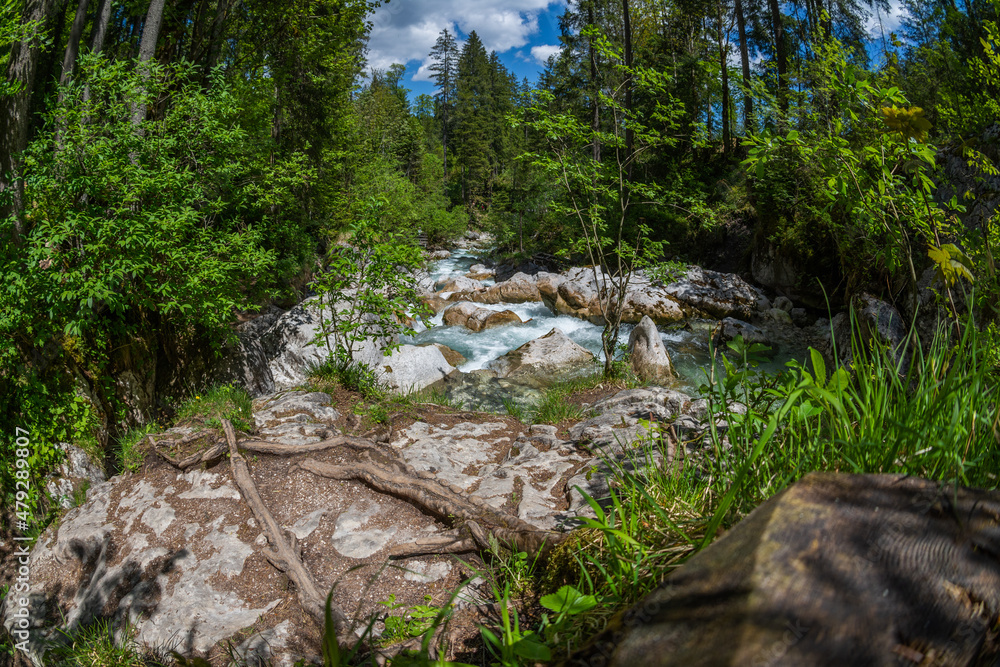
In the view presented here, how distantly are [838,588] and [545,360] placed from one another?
29.4ft

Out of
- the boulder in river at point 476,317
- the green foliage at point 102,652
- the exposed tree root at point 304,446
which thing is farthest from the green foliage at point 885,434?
the boulder in river at point 476,317

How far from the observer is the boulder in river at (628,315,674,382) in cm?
895

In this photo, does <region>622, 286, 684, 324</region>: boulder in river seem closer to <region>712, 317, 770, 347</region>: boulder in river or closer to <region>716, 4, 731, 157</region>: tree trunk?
<region>712, 317, 770, 347</region>: boulder in river

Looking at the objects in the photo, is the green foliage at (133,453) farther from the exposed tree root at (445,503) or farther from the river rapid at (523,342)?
the river rapid at (523,342)

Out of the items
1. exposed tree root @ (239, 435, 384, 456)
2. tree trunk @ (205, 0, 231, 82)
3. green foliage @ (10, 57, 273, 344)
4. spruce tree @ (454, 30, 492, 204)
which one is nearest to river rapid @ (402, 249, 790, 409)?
green foliage @ (10, 57, 273, 344)

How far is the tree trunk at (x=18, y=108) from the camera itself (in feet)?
16.9

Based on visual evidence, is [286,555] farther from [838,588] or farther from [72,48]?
[72,48]

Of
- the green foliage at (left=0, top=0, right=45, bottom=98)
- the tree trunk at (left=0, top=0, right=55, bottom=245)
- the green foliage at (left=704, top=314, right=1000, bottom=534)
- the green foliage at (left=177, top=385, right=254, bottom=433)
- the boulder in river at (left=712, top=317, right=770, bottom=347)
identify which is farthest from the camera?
the boulder in river at (left=712, top=317, right=770, bottom=347)

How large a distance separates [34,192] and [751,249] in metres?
17.5

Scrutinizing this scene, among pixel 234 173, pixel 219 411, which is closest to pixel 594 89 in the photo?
pixel 234 173

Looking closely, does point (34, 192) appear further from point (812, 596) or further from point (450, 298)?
point (450, 298)

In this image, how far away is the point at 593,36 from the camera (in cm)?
661

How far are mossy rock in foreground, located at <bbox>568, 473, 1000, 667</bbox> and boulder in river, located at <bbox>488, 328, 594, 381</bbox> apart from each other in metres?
8.16

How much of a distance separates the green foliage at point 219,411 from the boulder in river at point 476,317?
848 centimetres
